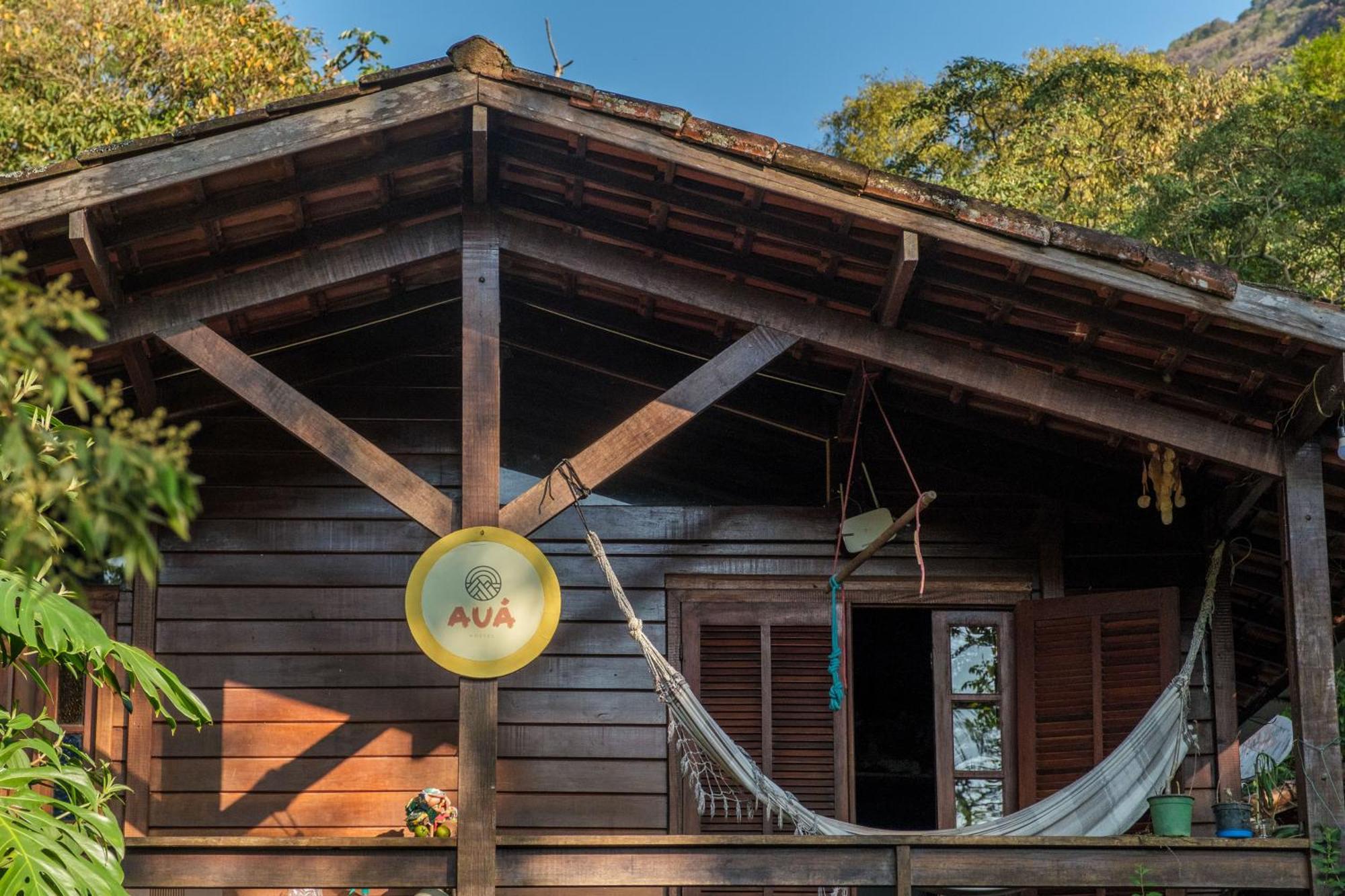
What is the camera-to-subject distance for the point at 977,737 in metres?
6.94

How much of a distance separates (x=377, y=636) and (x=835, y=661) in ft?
6.44

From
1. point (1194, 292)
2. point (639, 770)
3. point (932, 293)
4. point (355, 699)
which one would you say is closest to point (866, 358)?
point (932, 293)

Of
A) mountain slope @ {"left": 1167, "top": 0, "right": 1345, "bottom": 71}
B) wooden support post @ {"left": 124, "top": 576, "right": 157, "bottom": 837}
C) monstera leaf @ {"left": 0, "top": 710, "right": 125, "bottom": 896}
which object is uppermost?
mountain slope @ {"left": 1167, "top": 0, "right": 1345, "bottom": 71}

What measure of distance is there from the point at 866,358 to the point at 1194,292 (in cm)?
119

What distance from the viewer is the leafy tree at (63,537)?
227 cm

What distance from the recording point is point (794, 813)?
221 inches

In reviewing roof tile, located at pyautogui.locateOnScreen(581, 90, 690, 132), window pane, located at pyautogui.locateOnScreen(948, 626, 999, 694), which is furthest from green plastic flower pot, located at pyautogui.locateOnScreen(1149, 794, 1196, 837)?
roof tile, located at pyautogui.locateOnScreen(581, 90, 690, 132)

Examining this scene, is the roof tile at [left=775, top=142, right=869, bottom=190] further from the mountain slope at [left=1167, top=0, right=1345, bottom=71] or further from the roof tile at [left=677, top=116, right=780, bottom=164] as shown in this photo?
the mountain slope at [left=1167, top=0, right=1345, bottom=71]

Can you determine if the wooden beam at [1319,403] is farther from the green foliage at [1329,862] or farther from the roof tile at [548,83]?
the roof tile at [548,83]

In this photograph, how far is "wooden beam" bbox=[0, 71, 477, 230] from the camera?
5.18 m

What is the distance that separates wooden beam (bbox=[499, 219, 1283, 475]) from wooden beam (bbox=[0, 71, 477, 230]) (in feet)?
2.34

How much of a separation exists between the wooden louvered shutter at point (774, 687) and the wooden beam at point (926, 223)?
85.3 inches

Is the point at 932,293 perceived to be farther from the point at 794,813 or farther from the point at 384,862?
the point at 384,862

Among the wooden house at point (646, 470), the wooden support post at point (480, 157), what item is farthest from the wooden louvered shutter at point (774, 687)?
the wooden support post at point (480, 157)
